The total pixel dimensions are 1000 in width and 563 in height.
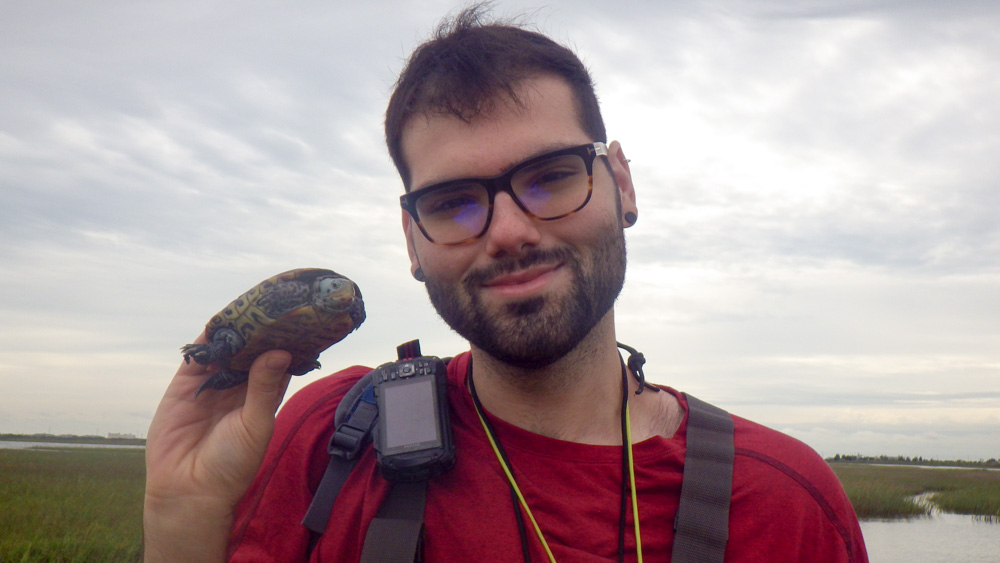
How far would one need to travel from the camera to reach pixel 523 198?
2.87 m

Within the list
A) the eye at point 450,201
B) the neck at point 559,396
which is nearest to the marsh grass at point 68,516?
the neck at point 559,396

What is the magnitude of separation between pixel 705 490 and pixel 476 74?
6.94ft

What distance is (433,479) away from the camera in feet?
9.14

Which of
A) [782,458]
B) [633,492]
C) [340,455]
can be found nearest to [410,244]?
[340,455]

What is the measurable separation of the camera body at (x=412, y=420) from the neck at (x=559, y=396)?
0.82 ft

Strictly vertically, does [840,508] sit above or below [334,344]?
below

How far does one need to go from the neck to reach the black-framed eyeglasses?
0.59 meters

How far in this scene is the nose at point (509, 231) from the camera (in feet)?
8.99

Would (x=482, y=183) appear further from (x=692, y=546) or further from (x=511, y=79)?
(x=692, y=546)

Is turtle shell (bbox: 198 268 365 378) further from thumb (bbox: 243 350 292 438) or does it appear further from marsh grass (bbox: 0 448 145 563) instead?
marsh grass (bbox: 0 448 145 563)

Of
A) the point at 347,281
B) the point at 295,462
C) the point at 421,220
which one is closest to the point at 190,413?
the point at 295,462

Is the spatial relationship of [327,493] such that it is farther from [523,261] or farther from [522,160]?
[522,160]

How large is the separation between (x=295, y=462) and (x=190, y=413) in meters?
0.54

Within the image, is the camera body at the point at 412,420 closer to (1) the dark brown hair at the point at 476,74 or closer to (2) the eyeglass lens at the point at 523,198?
(2) the eyeglass lens at the point at 523,198
